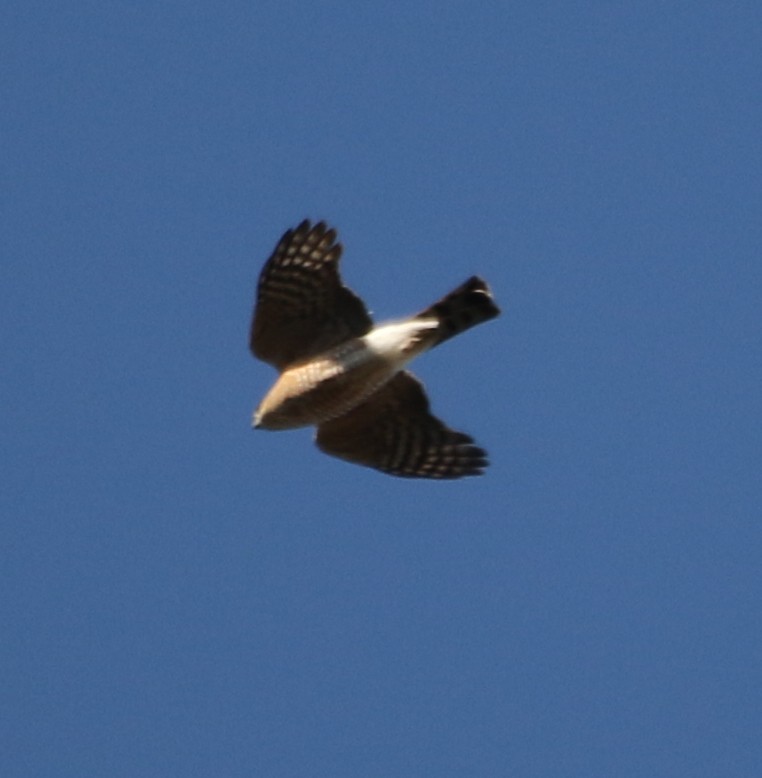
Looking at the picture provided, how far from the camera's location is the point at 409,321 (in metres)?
15.7

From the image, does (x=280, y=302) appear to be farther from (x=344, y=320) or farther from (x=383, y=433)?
(x=383, y=433)

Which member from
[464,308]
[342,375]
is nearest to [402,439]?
[342,375]

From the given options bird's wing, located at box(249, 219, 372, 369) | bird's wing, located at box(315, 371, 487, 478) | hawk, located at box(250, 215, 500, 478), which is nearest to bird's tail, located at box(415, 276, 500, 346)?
hawk, located at box(250, 215, 500, 478)

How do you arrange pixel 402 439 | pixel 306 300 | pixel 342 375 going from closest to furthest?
1. pixel 342 375
2. pixel 306 300
3. pixel 402 439

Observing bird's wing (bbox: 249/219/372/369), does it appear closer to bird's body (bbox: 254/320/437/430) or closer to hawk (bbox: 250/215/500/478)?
hawk (bbox: 250/215/500/478)

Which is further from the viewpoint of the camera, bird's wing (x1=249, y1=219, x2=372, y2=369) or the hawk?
bird's wing (x1=249, y1=219, x2=372, y2=369)

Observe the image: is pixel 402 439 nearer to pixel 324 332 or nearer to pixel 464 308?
pixel 324 332

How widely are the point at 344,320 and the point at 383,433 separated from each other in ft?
4.03

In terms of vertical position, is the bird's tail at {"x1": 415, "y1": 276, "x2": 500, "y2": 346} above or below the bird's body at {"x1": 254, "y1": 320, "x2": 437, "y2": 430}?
above

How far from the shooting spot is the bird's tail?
1562 cm

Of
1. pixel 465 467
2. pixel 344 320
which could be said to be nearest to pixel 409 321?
pixel 344 320

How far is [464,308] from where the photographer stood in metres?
15.6

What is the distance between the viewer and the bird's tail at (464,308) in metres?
15.6

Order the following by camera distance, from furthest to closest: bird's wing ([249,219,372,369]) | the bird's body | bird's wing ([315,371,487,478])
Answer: bird's wing ([315,371,487,478])
bird's wing ([249,219,372,369])
the bird's body
